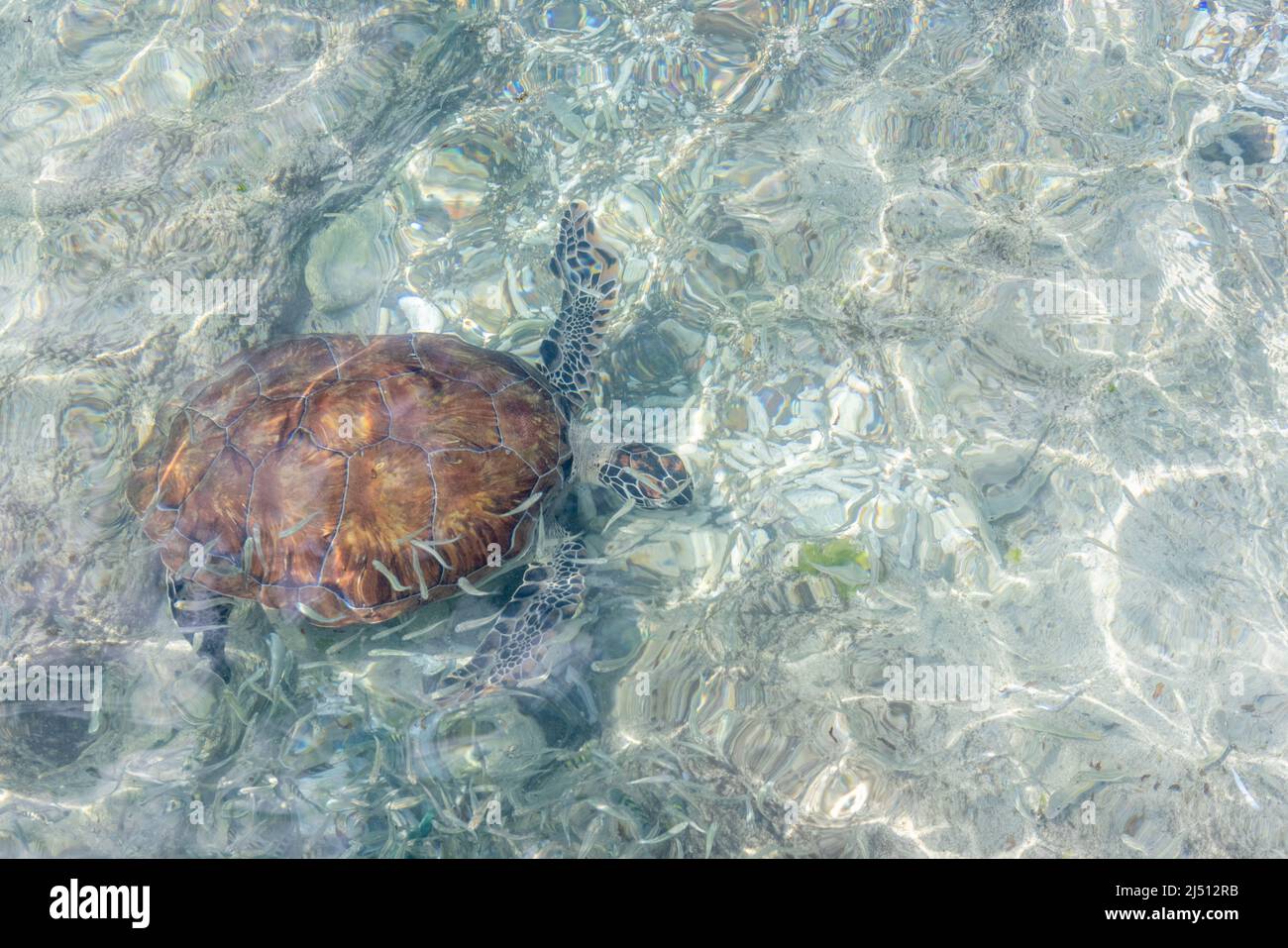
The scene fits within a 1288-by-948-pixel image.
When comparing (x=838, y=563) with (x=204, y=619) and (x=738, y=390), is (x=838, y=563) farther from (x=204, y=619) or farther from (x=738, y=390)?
(x=204, y=619)

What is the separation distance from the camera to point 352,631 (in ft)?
12.4

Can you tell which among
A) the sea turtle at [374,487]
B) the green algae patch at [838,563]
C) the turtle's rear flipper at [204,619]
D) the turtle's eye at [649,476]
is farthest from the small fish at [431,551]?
the green algae patch at [838,563]

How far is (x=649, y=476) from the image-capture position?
3955 mm

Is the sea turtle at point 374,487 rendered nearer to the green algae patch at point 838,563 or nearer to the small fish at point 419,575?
the small fish at point 419,575

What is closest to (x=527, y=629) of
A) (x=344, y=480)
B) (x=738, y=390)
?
(x=344, y=480)

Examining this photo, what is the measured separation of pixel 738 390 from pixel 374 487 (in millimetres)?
2115

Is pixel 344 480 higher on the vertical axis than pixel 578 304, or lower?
lower

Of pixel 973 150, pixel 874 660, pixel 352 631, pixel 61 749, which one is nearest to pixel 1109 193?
pixel 973 150

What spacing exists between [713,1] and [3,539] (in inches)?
212

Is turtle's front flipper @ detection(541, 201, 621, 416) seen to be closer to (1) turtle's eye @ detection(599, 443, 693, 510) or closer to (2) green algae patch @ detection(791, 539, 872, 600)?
(1) turtle's eye @ detection(599, 443, 693, 510)

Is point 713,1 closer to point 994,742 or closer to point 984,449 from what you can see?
point 984,449

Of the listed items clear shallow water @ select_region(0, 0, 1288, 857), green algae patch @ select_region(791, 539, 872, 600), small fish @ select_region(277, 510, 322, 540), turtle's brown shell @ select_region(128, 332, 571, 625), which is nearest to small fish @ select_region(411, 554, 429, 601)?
turtle's brown shell @ select_region(128, 332, 571, 625)

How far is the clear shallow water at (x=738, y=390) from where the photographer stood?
3463 mm

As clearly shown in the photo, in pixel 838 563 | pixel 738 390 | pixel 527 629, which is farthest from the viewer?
pixel 738 390
